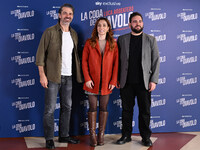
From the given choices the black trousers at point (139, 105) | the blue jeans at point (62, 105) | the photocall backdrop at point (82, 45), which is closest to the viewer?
the blue jeans at point (62, 105)

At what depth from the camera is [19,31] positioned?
3027 mm

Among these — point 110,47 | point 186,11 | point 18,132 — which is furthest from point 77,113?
point 186,11

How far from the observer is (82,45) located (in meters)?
3.17

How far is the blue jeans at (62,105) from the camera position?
2.71 meters

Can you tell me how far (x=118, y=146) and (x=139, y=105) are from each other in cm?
58

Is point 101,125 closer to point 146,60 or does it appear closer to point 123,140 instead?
point 123,140

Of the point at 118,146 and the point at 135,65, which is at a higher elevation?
the point at 135,65

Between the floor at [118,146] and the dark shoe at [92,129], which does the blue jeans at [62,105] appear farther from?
the dark shoe at [92,129]

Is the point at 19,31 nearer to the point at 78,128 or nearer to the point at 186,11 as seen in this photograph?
the point at 78,128

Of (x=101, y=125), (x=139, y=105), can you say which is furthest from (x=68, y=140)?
(x=139, y=105)

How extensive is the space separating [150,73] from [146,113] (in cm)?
51

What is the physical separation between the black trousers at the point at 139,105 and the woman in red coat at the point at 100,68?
0.24 metres

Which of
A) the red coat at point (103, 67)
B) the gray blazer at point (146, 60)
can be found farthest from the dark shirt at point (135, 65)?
the red coat at point (103, 67)

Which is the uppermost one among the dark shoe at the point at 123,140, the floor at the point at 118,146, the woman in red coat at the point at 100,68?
the woman in red coat at the point at 100,68
